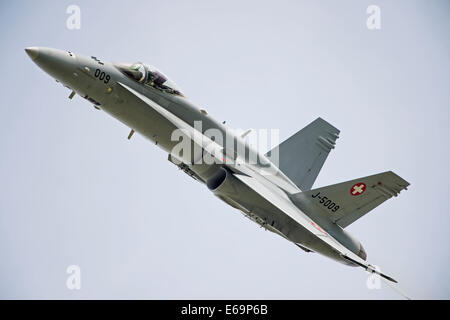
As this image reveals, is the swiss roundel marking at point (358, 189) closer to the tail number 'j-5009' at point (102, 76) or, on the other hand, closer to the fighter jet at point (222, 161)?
the fighter jet at point (222, 161)

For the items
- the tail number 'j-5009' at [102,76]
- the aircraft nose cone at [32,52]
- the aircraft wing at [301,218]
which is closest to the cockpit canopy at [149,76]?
the tail number 'j-5009' at [102,76]

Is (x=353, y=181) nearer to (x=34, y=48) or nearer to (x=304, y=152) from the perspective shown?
(x=304, y=152)

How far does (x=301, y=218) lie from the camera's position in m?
14.2

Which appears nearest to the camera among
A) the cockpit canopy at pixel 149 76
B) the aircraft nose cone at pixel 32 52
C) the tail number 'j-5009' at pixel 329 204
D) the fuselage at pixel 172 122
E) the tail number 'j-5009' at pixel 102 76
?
the aircraft nose cone at pixel 32 52

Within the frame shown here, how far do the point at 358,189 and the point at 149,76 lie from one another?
5.86m

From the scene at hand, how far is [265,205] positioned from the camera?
14109mm

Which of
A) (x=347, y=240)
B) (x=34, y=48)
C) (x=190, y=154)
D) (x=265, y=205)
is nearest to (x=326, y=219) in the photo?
(x=347, y=240)

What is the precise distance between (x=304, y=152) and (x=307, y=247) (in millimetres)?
4045

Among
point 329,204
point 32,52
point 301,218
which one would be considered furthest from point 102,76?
point 329,204

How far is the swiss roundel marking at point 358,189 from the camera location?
14859mm

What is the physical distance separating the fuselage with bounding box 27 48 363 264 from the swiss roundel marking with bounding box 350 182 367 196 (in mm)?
958

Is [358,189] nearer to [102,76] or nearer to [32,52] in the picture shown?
[102,76]

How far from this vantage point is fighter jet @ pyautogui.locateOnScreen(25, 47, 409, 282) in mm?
13188

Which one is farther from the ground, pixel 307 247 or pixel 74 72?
pixel 74 72
